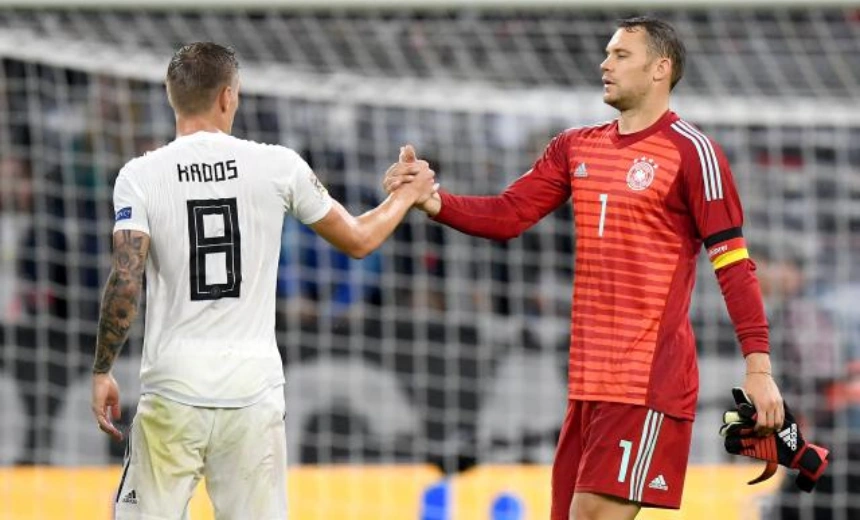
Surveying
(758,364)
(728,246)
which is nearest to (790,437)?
(758,364)

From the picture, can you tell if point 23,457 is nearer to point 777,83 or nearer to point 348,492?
point 348,492

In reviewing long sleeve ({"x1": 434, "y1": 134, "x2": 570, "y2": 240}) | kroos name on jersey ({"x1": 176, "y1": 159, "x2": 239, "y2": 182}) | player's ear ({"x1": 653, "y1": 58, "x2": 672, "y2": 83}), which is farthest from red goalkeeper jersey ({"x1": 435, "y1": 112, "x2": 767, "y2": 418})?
kroos name on jersey ({"x1": 176, "y1": 159, "x2": 239, "y2": 182})

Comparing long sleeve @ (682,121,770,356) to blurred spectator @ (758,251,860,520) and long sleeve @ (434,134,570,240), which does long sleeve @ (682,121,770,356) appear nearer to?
long sleeve @ (434,134,570,240)

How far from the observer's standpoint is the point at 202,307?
516 centimetres

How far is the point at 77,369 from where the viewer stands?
9805mm

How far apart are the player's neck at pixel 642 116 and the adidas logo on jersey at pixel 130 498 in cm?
186

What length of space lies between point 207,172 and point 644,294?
1.38 metres

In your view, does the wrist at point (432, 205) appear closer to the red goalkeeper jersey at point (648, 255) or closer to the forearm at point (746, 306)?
the red goalkeeper jersey at point (648, 255)

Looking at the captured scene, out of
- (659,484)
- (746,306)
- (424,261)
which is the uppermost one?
(424,261)

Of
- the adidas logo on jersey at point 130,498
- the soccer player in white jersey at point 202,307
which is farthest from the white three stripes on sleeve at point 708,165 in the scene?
the adidas logo on jersey at point 130,498

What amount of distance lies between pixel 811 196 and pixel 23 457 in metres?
4.87

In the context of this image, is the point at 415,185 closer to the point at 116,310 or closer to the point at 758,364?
the point at 116,310

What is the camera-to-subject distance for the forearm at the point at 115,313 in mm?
5141

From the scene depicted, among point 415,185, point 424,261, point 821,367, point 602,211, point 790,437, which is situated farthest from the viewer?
point 424,261
